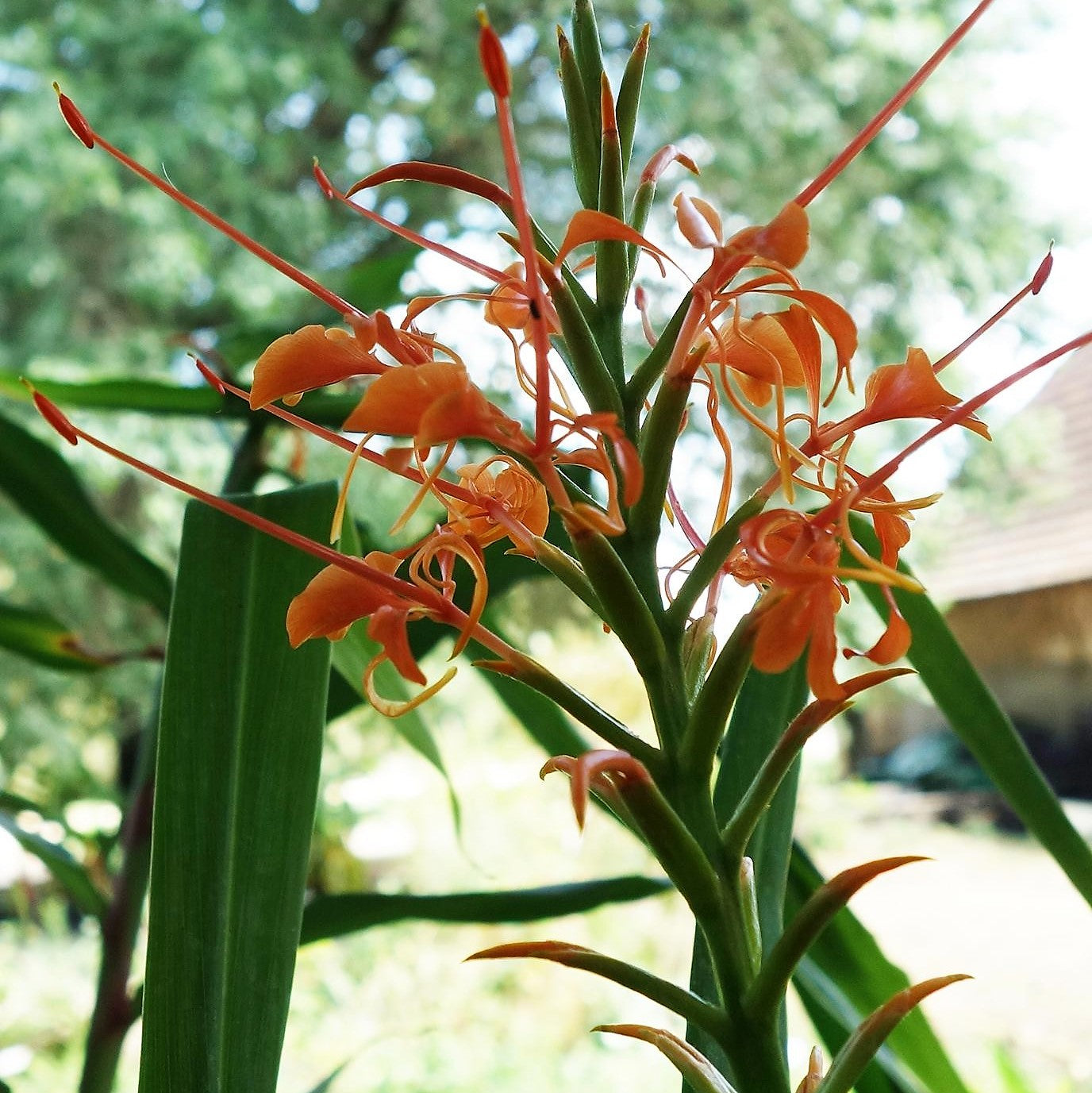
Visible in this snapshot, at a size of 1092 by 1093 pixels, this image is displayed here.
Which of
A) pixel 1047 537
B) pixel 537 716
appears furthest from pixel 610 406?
pixel 1047 537

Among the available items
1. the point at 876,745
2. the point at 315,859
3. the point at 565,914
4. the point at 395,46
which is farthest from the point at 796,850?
the point at 876,745

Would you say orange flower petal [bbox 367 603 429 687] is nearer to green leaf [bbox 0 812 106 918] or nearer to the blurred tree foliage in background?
green leaf [bbox 0 812 106 918]

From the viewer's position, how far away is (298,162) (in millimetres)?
2424

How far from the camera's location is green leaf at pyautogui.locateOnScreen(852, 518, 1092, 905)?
11.3 inches

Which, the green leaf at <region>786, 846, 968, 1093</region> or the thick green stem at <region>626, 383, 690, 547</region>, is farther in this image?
the green leaf at <region>786, 846, 968, 1093</region>

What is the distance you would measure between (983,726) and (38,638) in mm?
439

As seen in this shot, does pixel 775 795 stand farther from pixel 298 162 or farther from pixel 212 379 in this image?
pixel 298 162

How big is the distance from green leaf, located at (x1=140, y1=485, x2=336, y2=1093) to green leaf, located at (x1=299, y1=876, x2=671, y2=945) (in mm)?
177

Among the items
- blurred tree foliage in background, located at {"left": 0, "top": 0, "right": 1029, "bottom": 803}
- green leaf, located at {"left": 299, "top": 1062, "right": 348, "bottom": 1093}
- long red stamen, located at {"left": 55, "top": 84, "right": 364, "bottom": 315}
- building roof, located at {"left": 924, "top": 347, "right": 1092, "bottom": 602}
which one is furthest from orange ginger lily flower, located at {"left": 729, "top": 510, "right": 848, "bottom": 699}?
building roof, located at {"left": 924, "top": 347, "right": 1092, "bottom": 602}

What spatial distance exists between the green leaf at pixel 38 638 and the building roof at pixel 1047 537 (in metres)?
3.20

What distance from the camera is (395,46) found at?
2.53 metres

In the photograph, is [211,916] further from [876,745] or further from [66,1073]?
[876,745]

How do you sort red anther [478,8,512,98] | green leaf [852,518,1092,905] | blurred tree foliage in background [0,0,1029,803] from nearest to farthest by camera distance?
red anther [478,8,512,98] → green leaf [852,518,1092,905] → blurred tree foliage in background [0,0,1029,803]

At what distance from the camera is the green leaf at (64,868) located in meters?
0.46
